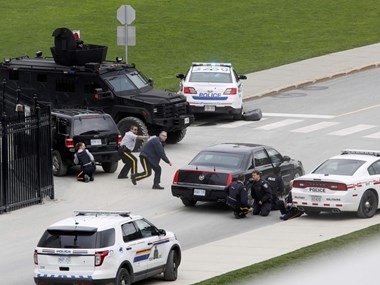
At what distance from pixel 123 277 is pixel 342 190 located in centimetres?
803

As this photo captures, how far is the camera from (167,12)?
205ft

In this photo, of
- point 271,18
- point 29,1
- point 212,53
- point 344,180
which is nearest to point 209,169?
point 344,180

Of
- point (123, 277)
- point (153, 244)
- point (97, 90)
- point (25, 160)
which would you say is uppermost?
point (97, 90)

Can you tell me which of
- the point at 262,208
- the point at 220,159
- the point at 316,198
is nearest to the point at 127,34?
the point at 220,159

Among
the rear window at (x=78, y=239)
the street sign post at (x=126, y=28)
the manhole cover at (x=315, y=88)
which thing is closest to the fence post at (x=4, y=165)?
the rear window at (x=78, y=239)

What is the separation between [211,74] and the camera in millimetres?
42625

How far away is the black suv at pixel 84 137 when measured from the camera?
1300 inches

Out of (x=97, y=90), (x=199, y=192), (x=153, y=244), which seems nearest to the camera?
(x=153, y=244)

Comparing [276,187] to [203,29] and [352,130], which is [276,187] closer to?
[352,130]

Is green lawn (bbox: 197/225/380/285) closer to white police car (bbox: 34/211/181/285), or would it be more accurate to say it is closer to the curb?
white police car (bbox: 34/211/181/285)

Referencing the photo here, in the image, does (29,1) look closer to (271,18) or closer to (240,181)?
(271,18)

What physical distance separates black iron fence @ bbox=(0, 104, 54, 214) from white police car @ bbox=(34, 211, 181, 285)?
7.80 metres

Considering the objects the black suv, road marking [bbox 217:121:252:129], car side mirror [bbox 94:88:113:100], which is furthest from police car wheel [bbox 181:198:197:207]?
road marking [bbox 217:121:252:129]

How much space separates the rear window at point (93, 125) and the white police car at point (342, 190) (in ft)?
23.4
